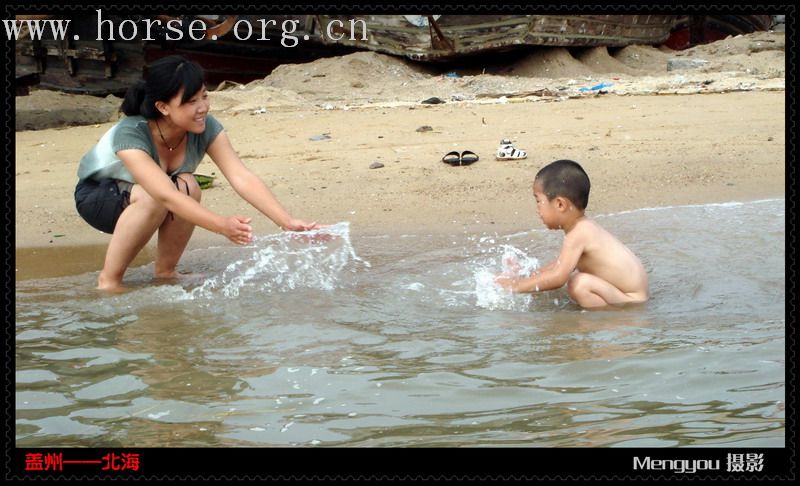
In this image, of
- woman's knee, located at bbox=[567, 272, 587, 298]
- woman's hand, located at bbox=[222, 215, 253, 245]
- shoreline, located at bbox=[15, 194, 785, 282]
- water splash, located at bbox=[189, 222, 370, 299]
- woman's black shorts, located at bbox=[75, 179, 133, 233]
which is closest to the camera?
woman's hand, located at bbox=[222, 215, 253, 245]

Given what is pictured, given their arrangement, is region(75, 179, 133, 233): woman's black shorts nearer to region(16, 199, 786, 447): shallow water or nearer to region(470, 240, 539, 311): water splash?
region(16, 199, 786, 447): shallow water

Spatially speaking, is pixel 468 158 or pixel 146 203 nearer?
pixel 146 203

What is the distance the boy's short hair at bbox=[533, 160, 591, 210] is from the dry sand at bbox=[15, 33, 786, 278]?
4.63 ft

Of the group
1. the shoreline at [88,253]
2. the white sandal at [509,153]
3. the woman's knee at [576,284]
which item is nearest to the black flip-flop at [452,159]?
the white sandal at [509,153]

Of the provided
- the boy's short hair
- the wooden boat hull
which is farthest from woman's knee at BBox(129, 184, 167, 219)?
the wooden boat hull

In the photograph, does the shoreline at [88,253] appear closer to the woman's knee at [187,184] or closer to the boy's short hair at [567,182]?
the woman's knee at [187,184]

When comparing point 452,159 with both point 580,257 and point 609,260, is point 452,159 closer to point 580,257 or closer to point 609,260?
point 580,257

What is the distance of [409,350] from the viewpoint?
4.40 metres

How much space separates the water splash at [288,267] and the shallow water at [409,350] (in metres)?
0.02

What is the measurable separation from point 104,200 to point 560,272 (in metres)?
2.39

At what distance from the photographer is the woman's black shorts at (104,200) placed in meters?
5.25

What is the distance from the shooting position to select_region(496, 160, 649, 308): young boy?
498 cm

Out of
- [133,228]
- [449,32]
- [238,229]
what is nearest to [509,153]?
Answer: [133,228]
